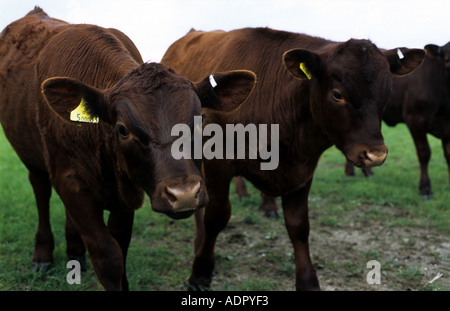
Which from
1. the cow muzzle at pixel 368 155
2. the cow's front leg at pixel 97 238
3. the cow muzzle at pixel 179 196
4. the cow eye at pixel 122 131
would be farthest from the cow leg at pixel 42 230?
the cow muzzle at pixel 368 155

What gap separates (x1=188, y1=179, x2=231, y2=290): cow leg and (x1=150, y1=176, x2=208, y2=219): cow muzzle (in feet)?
5.72

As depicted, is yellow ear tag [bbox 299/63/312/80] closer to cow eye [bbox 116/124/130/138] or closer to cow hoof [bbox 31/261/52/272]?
cow eye [bbox 116/124/130/138]

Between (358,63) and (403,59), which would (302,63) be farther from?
(403,59)

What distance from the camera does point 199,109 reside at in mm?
2682

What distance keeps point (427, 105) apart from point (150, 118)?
6.01m

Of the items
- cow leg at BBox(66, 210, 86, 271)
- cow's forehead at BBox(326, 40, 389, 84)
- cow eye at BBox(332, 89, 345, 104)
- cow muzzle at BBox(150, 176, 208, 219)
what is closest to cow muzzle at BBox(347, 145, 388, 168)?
cow eye at BBox(332, 89, 345, 104)

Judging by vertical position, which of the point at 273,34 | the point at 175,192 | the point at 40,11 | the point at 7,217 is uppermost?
the point at 40,11

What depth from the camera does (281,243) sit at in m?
5.42

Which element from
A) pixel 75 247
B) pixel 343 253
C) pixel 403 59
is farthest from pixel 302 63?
pixel 75 247

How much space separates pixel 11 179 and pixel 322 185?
536cm
